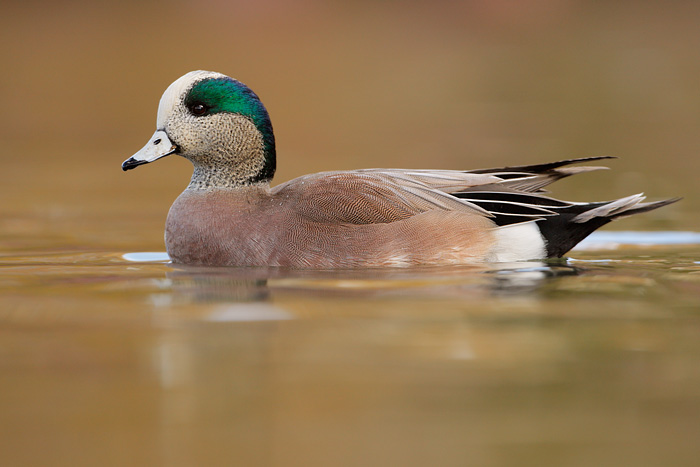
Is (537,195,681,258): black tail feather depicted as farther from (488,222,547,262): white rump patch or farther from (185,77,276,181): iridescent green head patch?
(185,77,276,181): iridescent green head patch

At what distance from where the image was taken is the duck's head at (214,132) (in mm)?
5887

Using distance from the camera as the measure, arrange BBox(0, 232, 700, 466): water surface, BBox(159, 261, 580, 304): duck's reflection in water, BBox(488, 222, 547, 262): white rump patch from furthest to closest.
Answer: BBox(488, 222, 547, 262): white rump patch, BBox(159, 261, 580, 304): duck's reflection in water, BBox(0, 232, 700, 466): water surface

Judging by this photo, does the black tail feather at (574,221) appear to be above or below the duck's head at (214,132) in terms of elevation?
below

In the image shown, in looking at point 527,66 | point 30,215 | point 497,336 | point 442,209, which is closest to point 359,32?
point 527,66

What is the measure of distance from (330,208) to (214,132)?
3.03 ft

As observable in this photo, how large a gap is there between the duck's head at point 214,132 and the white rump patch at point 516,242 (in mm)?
1451

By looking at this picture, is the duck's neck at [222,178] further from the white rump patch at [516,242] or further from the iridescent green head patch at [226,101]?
the white rump patch at [516,242]

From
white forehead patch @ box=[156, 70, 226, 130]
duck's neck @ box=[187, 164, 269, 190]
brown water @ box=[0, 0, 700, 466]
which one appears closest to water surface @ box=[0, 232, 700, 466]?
brown water @ box=[0, 0, 700, 466]

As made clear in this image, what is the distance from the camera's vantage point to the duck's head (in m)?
5.89

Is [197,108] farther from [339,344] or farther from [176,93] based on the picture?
[339,344]

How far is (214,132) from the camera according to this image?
5.96m

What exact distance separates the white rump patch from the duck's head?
1451 millimetres

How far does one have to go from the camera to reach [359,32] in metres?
24.5

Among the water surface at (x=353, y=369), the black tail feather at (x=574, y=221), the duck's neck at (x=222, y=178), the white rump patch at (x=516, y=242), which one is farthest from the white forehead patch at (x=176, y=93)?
the black tail feather at (x=574, y=221)
